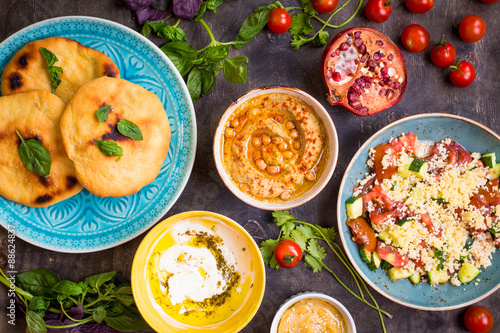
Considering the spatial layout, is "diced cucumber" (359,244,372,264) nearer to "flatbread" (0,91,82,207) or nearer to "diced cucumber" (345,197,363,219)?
"diced cucumber" (345,197,363,219)

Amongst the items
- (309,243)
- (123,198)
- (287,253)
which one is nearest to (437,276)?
(309,243)

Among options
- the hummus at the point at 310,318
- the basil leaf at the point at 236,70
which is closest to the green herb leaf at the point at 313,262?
the hummus at the point at 310,318

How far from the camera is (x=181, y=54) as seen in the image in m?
2.62

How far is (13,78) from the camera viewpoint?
92.4 inches

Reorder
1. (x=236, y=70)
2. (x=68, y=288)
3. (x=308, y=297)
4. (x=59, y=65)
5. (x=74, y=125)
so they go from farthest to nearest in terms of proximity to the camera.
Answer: (x=308, y=297) → (x=68, y=288) → (x=236, y=70) → (x=59, y=65) → (x=74, y=125)

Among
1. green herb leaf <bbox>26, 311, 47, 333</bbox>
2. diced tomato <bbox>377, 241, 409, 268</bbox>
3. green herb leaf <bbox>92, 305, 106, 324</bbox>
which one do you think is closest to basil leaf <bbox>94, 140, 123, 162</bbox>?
green herb leaf <bbox>92, 305, 106, 324</bbox>

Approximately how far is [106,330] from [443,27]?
3.69 metres

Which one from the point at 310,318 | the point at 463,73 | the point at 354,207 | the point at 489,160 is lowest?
the point at 310,318

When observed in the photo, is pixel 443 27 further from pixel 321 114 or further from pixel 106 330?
pixel 106 330

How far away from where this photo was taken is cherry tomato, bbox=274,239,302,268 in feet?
8.81

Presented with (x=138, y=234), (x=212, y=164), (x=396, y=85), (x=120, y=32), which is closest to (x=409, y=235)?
(x=396, y=85)

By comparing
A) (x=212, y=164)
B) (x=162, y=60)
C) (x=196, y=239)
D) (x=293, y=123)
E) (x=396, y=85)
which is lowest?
(x=196, y=239)

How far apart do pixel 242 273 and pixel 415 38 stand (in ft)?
7.67

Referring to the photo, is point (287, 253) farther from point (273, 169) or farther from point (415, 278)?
point (415, 278)
